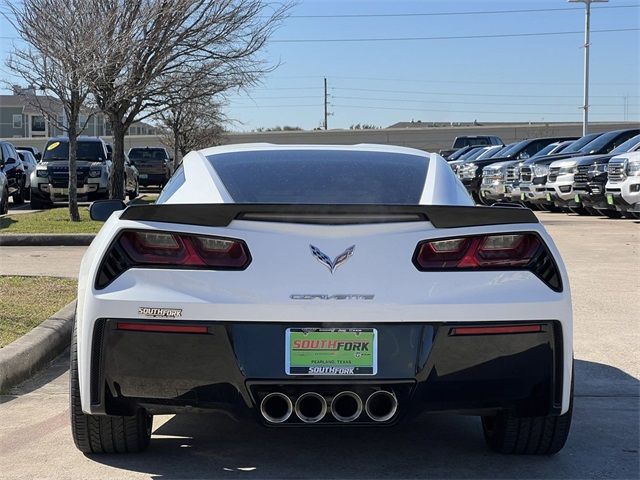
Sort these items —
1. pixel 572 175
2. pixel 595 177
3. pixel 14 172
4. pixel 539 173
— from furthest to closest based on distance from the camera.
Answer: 1. pixel 14 172
2. pixel 539 173
3. pixel 572 175
4. pixel 595 177

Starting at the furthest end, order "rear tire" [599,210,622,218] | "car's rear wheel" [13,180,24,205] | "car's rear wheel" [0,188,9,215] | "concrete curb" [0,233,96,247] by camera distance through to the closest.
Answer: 1. "car's rear wheel" [13,180,24,205]
2. "rear tire" [599,210,622,218]
3. "car's rear wheel" [0,188,9,215]
4. "concrete curb" [0,233,96,247]

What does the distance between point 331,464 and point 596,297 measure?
558cm

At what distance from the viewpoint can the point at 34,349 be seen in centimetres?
621

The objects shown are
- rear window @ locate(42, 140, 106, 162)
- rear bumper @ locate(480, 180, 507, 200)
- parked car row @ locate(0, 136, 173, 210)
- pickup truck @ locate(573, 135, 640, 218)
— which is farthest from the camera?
rear bumper @ locate(480, 180, 507, 200)

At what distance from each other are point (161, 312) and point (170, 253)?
0.25 metres

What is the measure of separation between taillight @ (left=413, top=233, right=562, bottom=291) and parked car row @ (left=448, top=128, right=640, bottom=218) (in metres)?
13.8

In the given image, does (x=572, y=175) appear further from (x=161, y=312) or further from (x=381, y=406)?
(x=161, y=312)

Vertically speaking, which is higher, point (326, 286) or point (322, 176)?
point (322, 176)

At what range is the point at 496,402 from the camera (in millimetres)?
3877

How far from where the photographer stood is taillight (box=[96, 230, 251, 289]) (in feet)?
12.4

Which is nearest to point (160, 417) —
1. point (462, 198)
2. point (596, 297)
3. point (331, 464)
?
point (331, 464)

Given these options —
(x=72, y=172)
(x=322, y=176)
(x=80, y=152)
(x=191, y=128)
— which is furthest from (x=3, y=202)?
(x=191, y=128)

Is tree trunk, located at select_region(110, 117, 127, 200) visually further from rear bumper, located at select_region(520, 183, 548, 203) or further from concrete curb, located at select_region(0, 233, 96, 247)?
rear bumper, located at select_region(520, 183, 548, 203)

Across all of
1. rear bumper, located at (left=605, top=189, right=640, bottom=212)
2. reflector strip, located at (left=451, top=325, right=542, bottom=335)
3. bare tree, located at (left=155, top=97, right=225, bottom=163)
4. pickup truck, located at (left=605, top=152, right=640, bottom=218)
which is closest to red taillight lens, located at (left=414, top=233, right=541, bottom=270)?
reflector strip, located at (left=451, top=325, right=542, bottom=335)
